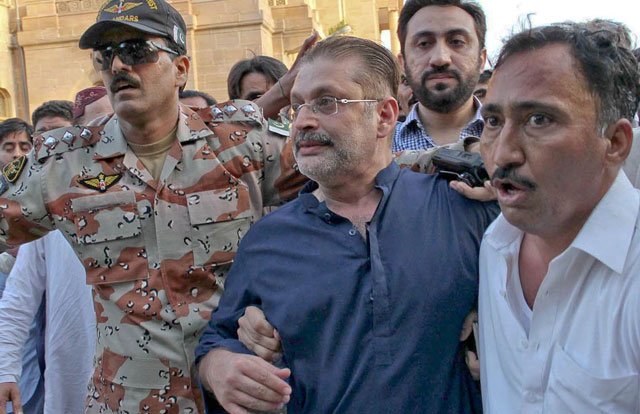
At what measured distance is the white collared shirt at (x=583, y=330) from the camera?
1544 millimetres

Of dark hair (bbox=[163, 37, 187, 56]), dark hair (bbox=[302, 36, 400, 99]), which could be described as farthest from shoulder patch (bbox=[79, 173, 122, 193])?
dark hair (bbox=[302, 36, 400, 99])

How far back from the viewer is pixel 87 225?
2891mm

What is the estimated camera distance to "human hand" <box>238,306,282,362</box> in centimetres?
209

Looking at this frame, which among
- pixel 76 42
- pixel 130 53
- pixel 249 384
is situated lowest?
pixel 76 42

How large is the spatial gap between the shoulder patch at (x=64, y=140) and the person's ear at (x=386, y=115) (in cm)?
133

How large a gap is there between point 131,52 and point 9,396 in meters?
1.84

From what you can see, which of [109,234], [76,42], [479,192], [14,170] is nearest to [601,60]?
[479,192]

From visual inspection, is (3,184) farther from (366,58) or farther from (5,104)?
(5,104)

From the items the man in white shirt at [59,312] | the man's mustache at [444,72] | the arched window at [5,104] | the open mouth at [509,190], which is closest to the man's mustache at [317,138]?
the open mouth at [509,190]

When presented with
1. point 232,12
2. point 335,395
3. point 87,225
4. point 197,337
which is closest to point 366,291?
point 335,395

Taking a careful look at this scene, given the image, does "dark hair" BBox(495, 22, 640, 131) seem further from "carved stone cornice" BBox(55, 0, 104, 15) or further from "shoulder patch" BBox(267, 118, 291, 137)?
"carved stone cornice" BBox(55, 0, 104, 15)

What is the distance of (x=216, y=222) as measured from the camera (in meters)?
2.93

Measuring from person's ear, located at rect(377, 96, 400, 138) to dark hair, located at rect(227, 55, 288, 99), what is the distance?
2824 millimetres

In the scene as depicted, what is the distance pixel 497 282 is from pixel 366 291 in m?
0.37
